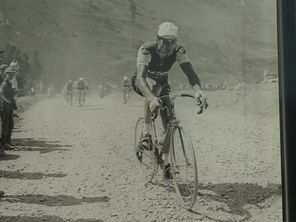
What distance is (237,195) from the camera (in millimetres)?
2057

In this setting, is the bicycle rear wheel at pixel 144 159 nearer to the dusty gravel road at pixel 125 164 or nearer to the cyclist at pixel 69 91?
the dusty gravel road at pixel 125 164

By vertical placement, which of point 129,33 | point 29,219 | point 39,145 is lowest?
point 29,219

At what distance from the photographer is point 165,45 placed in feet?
7.06

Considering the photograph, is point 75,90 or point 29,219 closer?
point 29,219

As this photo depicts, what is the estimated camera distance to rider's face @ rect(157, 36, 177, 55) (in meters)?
2.15

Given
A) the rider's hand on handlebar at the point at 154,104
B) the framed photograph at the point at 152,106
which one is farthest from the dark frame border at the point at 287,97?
the rider's hand on handlebar at the point at 154,104

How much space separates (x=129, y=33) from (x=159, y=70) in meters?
0.22

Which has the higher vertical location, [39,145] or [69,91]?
[69,91]

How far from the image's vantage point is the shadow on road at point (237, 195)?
6.70 ft

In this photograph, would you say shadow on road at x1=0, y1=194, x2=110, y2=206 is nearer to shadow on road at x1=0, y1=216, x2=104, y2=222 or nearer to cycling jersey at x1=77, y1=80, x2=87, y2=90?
shadow on road at x1=0, y1=216, x2=104, y2=222

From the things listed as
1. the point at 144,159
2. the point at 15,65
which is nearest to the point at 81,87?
the point at 15,65

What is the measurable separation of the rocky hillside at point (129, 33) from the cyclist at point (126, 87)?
0.12 feet

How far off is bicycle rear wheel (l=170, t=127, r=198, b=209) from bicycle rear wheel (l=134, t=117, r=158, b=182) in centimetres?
9

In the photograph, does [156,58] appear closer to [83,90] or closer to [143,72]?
[143,72]
